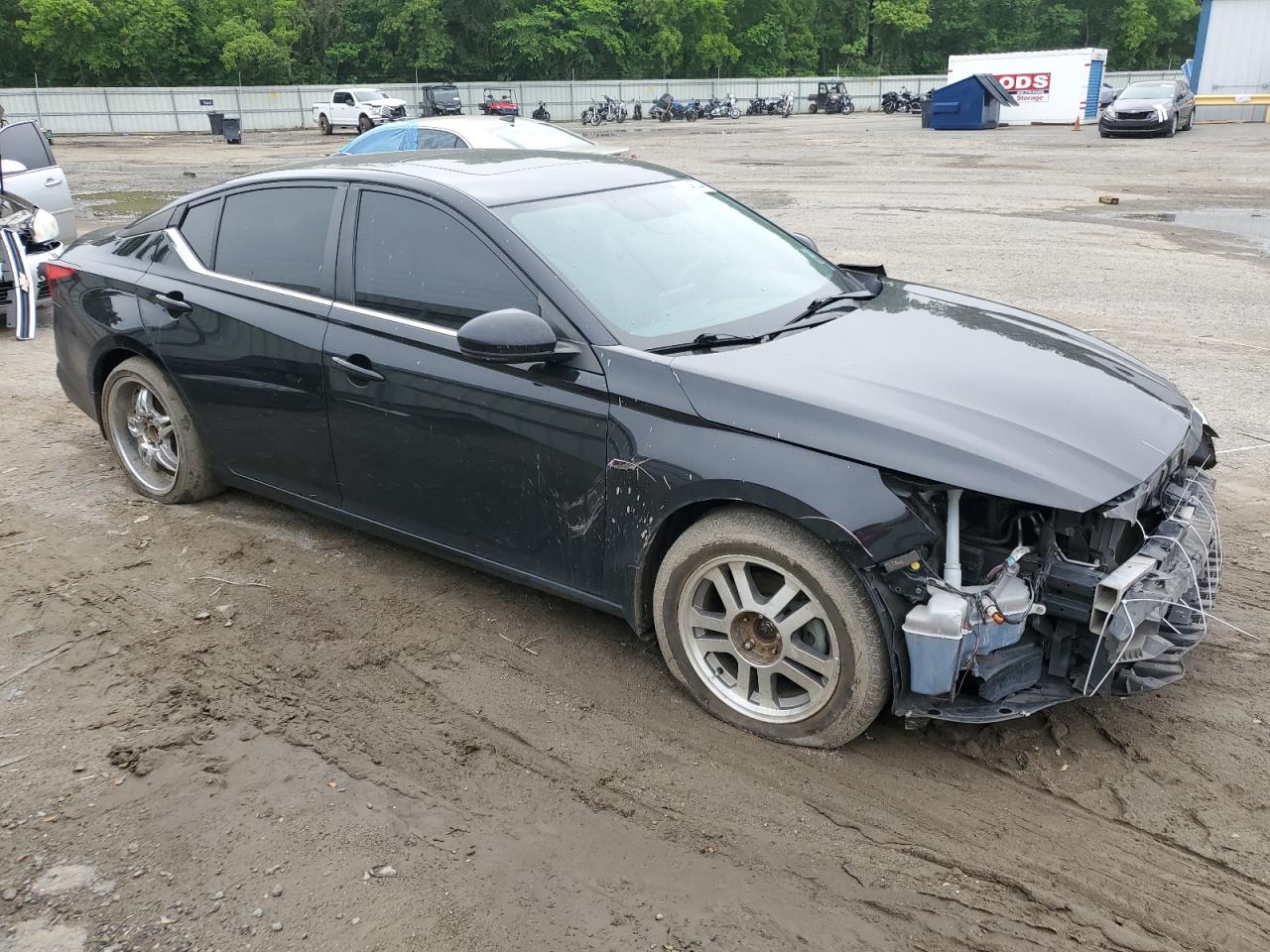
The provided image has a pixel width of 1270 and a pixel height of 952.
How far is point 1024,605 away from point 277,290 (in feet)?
10.5

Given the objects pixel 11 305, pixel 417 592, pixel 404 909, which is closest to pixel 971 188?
pixel 11 305

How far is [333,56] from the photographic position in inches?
2633

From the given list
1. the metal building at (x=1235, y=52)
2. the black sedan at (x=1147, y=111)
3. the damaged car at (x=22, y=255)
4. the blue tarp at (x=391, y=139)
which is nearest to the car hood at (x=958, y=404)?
the damaged car at (x=22, y=255)

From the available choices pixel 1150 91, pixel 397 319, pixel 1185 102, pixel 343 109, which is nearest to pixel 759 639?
pixel 397 319

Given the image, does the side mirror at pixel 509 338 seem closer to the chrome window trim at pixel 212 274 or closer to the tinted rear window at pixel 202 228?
the chrome window trim at pixel 212 274

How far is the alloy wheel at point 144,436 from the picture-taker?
5207 millimetres

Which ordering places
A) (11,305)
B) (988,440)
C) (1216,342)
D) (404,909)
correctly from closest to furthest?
(404,909) < (988,440) < (1216,342) < (11,305)

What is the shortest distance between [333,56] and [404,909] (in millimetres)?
72393

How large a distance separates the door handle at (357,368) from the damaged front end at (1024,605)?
207 centimetres

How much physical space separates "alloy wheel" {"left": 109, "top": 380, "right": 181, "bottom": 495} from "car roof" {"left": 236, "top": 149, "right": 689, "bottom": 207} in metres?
1.19

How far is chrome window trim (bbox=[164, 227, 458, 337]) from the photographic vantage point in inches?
154

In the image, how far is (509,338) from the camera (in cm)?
339

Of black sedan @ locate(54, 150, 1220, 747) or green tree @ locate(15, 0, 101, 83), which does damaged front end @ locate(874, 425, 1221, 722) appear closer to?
black sedan @ locate(54, 150, 1220, 747)

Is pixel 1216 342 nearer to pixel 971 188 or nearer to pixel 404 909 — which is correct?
pixel 404 909
